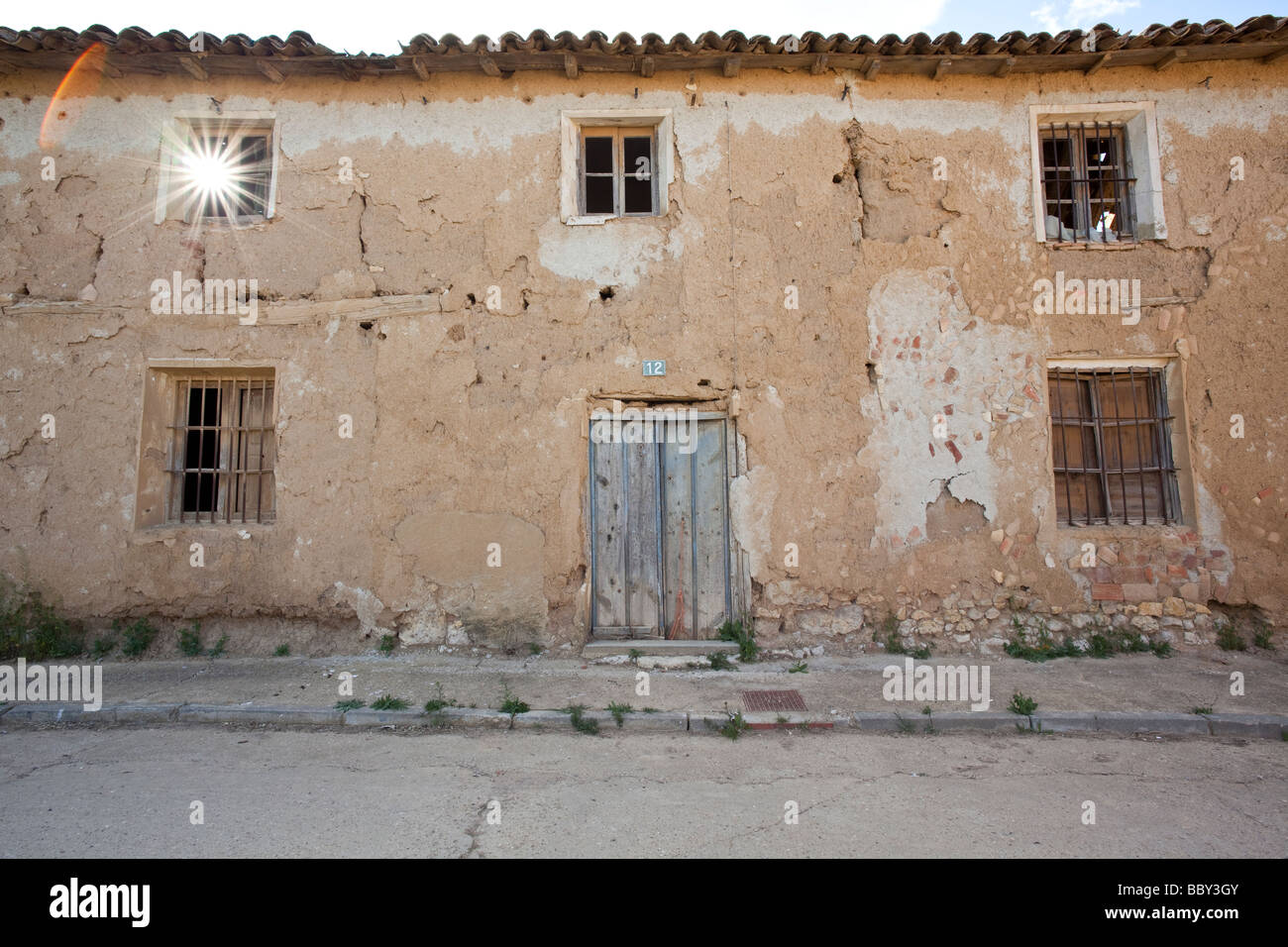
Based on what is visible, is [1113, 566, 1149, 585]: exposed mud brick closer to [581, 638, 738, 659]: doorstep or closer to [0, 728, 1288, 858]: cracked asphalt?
[0, 728, 1288, 858]: cracked asphalt

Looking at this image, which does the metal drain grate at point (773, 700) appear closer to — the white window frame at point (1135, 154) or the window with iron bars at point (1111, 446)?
the window with iron bars at point (1111, 446)

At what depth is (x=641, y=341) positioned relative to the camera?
22.9 feet

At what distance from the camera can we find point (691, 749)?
184 inches

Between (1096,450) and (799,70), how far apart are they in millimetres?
4876

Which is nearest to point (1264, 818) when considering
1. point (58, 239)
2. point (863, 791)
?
point (863, 791)

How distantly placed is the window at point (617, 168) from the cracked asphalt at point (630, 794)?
5280 millimetres

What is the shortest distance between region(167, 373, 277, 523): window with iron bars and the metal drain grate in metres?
4.95

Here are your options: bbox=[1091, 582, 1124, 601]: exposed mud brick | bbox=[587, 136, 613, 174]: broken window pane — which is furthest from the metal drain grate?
bbox=[587, 136, 613, 174]: broken window pane

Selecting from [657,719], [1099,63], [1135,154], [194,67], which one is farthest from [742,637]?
[194,67]

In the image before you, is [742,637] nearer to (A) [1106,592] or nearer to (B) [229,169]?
(A) [1106,592]

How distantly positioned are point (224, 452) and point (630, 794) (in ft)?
18.5

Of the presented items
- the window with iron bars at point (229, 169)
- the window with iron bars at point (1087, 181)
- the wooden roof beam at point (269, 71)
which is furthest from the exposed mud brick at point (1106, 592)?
the wooden roof beam at point (269, 71)

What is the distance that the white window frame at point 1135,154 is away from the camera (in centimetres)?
719

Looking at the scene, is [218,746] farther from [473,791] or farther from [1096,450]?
[1096,450]
